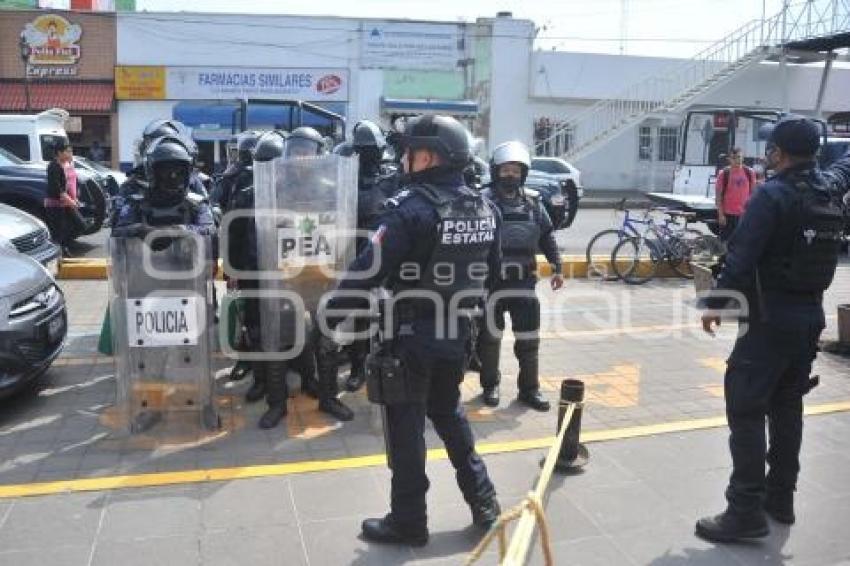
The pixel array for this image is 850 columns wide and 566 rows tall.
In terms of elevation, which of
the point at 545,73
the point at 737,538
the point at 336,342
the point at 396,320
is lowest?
the point at 737,538

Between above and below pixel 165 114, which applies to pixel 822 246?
below

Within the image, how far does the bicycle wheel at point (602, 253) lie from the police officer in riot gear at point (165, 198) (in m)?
6.90

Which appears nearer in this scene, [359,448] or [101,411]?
[359,448]

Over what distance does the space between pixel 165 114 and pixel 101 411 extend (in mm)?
21930

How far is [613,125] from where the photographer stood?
27.8 meters

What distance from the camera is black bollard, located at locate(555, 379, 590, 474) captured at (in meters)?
4.36

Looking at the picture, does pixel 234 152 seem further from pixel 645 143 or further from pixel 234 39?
pixel 645 143

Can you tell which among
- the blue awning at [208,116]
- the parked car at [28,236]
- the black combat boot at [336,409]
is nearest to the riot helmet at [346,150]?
the black combat boot at [336,409]

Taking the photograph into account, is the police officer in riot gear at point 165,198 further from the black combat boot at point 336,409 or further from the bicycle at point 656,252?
the bicycle at point 656,252

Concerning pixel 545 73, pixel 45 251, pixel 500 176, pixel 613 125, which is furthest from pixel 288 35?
pixel 500 176

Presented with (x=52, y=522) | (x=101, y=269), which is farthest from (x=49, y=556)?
(x=101, y=269)

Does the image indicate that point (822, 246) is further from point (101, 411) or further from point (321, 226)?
point (101, 411)

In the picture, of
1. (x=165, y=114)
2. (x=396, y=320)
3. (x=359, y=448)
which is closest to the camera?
(x=396, y=320)

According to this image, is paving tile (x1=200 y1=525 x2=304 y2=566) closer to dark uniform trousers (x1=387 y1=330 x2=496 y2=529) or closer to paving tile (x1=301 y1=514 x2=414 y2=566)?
paving tile (x1=301 y1=514 x2=414 y2=566)
